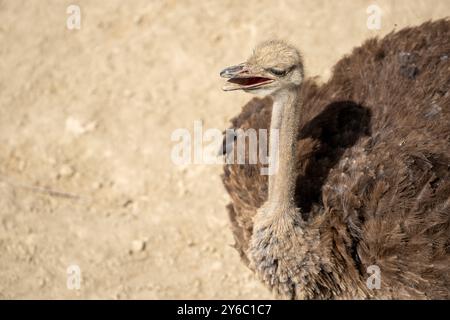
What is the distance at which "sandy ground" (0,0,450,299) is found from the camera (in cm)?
516

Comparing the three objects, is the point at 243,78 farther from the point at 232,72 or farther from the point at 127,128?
the point at 127,128

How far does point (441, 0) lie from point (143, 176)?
12.5ft

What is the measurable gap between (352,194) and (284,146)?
0.54 metres

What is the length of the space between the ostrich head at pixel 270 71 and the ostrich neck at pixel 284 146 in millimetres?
67

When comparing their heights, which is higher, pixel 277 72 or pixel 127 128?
pixel 277 72

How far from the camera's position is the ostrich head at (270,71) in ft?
11.5

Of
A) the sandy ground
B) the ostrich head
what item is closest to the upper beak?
the ostrich head

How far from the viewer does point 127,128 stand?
6199mm

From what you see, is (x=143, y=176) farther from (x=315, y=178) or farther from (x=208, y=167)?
(x=315, y=178)

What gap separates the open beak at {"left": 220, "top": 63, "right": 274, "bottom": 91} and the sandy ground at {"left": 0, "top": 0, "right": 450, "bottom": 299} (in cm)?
208

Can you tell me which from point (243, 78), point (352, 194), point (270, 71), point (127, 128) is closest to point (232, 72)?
point (243, 78)

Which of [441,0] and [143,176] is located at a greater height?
[441,0]
